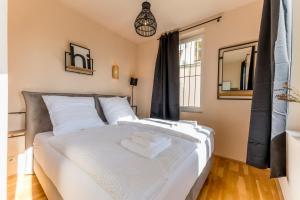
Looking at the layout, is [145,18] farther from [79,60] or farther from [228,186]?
[228,186]

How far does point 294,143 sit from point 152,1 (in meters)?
2.24

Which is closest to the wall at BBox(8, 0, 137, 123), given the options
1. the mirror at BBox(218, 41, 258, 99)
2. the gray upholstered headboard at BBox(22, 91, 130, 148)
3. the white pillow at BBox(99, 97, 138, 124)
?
the gray upholstered headboard at BBox(22, 91, 130, 148)

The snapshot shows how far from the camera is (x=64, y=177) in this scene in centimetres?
99

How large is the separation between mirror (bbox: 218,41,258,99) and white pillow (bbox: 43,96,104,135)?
2.03m

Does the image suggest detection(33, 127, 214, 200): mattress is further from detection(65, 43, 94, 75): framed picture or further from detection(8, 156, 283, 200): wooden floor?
detection(65, 43, 94, 75): framed picture

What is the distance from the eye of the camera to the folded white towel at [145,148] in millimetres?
983

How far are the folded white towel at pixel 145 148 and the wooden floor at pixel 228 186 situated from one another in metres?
0.78

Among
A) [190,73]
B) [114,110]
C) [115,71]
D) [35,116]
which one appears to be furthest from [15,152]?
[190,73]

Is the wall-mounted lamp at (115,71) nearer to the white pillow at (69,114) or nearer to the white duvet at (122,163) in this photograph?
the white pillow at (69,114)

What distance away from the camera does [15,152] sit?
1655 millimetres

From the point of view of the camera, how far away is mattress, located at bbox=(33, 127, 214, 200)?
0.77 metres

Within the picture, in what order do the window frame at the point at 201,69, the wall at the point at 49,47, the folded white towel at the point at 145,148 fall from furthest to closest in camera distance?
the window frame at the point at 201,69 < the wall at the point at 49,47 < the folded white towel at the point at 145,148

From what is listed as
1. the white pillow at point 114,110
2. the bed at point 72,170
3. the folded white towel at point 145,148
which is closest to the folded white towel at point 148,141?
the folded white towel at point 145,148

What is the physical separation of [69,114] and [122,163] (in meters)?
1.18
